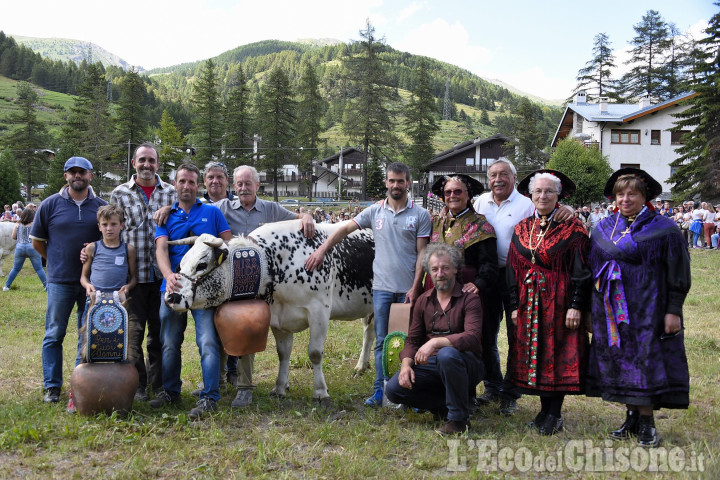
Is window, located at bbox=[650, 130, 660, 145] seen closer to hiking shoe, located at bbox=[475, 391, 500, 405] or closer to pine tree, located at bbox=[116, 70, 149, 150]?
pine tree, located at bbox=[116, 70, 149, 150]

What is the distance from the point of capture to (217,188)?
20.7 ft

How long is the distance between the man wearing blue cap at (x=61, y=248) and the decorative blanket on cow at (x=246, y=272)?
1634mm

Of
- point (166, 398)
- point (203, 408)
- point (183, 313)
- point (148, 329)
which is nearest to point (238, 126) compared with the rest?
point (148, 329)

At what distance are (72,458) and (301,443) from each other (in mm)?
1722

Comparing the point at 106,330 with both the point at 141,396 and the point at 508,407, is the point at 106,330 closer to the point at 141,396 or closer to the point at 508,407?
the point at 141,396

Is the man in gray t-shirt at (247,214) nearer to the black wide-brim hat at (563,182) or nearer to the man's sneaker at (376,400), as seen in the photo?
the man's sneaker at (376,400)

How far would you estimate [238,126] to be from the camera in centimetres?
5891

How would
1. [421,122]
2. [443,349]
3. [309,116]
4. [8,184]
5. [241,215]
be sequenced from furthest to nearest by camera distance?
[309,116] < [421,122] < [8,184] < [241,215] < [443,349]

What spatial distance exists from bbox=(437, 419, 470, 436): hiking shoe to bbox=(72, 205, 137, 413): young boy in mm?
3132

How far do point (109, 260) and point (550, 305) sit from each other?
4052 millimetres

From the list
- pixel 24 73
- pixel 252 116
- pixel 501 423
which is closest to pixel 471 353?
pixel 501 423

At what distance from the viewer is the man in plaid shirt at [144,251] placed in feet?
18.4

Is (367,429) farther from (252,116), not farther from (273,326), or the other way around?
Result: (252,116)

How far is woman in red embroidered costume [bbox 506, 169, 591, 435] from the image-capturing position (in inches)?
187
